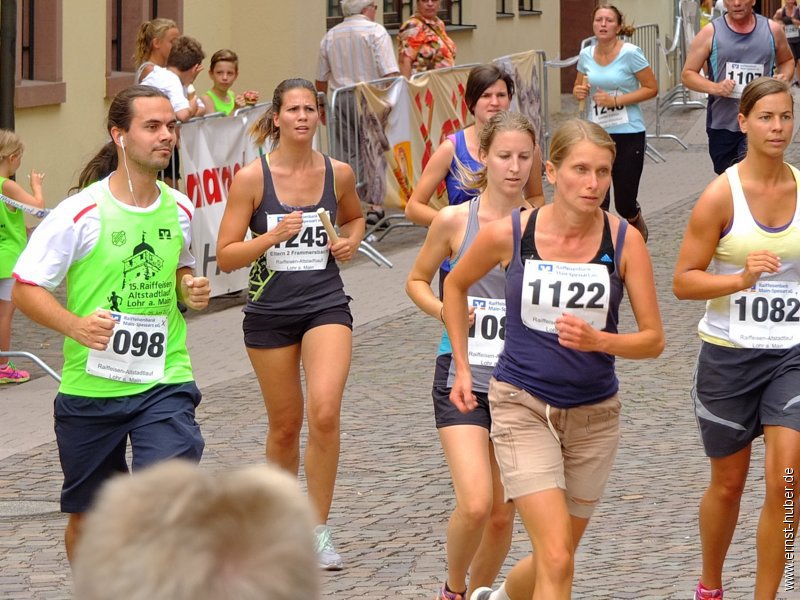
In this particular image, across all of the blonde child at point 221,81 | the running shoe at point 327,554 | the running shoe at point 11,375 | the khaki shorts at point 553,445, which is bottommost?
the running shoe at point 327,554

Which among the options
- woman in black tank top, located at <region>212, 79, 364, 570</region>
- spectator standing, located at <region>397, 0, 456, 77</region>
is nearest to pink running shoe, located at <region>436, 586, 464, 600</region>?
woman in black tank top, located at <region>212, 79, 364, 570</region>

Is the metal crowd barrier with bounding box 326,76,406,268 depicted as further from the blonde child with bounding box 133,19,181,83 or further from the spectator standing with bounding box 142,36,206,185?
the blonde child with bounding box 133,19,181,83

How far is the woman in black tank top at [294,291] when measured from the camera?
20.9 feet

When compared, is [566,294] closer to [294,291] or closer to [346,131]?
[294,291]

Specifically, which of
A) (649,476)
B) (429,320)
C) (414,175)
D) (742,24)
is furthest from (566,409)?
(414,175)

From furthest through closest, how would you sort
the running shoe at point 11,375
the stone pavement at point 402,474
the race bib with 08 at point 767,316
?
the running shoe at point 11,375
the stone pavement at point 402,474
the race bib with 08 at point 767,316

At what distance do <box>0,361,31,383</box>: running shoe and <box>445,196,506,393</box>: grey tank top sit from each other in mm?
4702

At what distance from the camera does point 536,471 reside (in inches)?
188

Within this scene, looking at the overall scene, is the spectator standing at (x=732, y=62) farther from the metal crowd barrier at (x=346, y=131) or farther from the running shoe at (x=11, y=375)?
the running shoe at (x=11, y=375)

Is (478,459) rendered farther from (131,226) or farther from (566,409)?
(131,226)

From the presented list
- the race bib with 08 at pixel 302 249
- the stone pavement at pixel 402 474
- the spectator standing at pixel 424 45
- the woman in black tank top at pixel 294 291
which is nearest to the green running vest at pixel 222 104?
the stone pavement at pixel 402 474

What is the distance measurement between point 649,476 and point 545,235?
9.44 feet

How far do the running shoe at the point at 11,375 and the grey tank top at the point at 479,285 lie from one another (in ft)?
15.4

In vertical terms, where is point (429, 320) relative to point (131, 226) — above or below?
below
